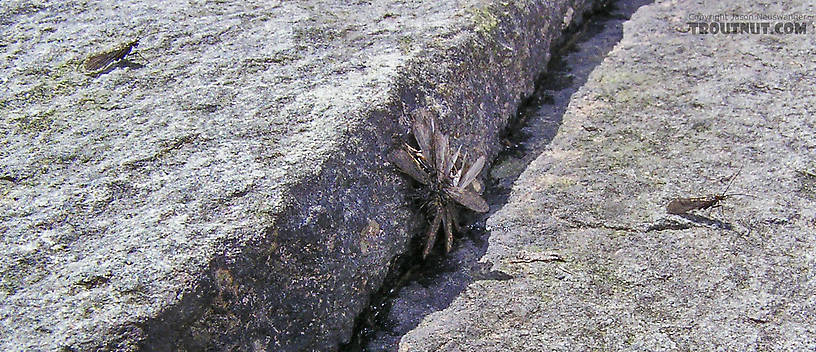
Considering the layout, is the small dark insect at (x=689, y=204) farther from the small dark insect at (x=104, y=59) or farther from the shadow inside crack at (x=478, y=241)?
the small dark insect at (x=104, y=59)

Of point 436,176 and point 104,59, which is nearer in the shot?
point 436,176

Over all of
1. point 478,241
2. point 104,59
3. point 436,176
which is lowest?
point 478,241

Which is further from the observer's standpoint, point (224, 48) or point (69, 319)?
point (224, 48)

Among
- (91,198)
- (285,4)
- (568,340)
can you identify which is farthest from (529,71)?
(91,198)

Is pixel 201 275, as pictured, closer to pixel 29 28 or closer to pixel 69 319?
pixel 69 319

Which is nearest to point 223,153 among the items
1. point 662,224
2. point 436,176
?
point 436,176

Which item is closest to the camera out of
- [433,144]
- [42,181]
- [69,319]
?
[69,319]

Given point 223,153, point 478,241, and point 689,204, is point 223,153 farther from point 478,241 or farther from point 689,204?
point 689,204
